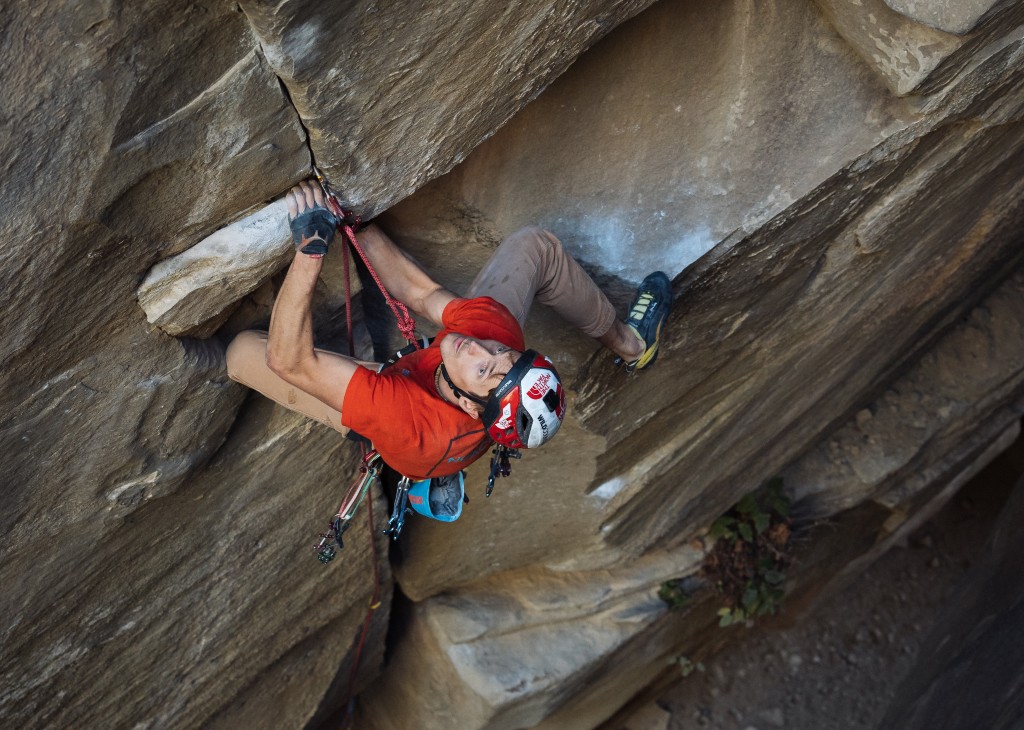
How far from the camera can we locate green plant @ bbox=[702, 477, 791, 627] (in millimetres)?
6523

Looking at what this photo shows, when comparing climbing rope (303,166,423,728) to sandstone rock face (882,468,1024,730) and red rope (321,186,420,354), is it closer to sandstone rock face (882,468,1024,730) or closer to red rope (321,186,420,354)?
red rope (321,186,420,354)

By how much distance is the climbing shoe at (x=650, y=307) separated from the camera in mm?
4156

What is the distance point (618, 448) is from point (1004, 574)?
2296 mm

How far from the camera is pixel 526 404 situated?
3309 mm

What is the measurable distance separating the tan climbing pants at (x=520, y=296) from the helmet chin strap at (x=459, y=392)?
467 millimetres

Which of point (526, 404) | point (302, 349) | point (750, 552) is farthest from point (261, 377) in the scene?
point (750, 552)

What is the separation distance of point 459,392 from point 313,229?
2.54 ft

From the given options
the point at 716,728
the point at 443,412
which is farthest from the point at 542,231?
the point at 716,728

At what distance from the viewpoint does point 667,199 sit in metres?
4.32

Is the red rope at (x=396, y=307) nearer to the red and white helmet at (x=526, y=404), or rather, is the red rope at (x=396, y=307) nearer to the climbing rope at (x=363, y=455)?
the climbing rope at (x=363, y=455)

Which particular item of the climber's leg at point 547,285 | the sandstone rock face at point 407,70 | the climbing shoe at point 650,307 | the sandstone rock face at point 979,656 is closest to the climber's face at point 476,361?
the climber's leg at point 547,285

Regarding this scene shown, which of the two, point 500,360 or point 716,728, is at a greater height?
point 500,360

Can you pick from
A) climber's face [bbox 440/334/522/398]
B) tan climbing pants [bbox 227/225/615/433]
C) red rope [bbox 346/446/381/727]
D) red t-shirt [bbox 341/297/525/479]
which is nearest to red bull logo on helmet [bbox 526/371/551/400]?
climber's face [bbox 440/334/522/398]

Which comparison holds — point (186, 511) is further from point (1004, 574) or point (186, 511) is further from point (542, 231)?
point (1004, 574)
